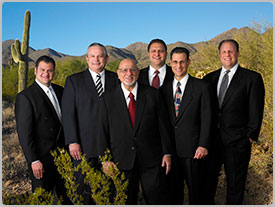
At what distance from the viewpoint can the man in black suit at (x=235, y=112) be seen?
4.72m

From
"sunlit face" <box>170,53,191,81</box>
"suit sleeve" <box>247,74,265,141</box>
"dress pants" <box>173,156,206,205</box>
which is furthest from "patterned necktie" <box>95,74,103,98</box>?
"suit sleeve" <box>247,74,265,141</box>

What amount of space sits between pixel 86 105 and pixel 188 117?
4.83 feet

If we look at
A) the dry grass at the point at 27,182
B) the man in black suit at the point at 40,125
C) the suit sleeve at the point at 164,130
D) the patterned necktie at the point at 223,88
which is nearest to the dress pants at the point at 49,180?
the man in black suit at the point at 40,125

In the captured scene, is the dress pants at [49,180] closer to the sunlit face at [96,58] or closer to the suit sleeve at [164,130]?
the sunlit face at [96,58]

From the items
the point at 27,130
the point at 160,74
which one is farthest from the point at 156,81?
the point at 27,130

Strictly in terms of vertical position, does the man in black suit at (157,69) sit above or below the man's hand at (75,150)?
above

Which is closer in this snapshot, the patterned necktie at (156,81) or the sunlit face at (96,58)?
the sunlit face at (96,58)

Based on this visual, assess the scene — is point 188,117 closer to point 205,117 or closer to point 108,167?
point 205,117

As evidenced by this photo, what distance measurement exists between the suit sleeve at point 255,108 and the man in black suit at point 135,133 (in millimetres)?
1352

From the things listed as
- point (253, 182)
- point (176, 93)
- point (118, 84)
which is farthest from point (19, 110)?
point (253, 182)

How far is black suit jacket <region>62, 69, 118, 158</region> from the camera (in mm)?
4594

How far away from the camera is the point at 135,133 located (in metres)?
4.25

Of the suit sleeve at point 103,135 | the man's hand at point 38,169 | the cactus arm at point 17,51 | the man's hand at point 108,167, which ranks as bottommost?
the man's hand at point 38,169

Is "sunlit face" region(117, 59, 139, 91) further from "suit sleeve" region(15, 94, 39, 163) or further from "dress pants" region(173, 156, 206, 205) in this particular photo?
"suit sleeve" region(15, 94, 39, 163)
